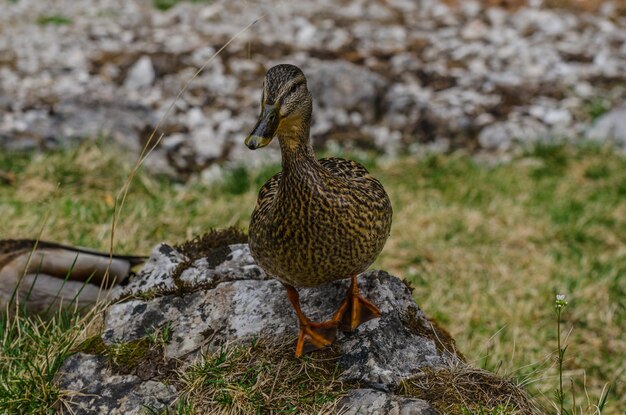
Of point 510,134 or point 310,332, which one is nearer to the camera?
point 310,332

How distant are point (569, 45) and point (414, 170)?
3.98 meters

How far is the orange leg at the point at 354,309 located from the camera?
3191 millimetres

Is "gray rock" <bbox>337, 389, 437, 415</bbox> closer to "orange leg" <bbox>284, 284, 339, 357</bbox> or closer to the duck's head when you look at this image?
"orange leg" <bbox>284, 284, 339, 357</bbox>

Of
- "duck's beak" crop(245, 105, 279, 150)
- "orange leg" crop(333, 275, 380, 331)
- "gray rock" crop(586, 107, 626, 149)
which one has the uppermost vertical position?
"duck's beak" crop(245, 105, 279, 150)

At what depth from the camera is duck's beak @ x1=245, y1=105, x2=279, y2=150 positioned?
2.51m

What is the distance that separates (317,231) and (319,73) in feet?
19.2

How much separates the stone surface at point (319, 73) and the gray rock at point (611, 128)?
15cm

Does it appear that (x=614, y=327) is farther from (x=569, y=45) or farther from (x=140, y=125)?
(x=569, y=45)

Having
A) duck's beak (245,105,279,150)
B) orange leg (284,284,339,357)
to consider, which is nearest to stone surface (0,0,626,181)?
orange leg (284,284,339,357)

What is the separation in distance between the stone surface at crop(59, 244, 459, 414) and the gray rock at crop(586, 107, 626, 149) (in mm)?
4929

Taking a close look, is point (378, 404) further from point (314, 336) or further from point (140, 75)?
point (140, 75)

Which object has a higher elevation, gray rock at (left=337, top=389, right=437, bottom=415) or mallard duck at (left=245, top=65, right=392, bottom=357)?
mallard duck at (left=245, top=65, right=392, bottom=357)

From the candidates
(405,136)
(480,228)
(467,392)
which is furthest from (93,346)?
(405,136)

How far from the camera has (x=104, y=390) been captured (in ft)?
10.3
